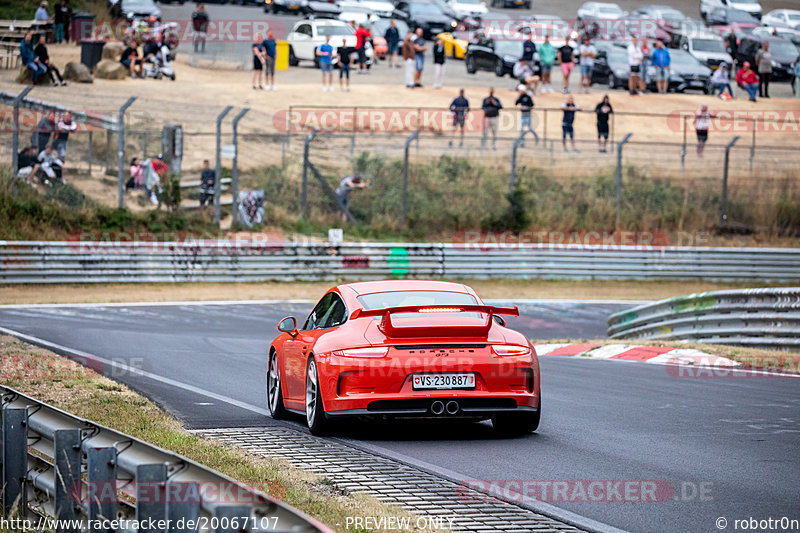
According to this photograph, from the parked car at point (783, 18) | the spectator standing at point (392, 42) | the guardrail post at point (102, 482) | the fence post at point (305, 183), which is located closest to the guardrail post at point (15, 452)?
the guardrail post at point (102, 482)

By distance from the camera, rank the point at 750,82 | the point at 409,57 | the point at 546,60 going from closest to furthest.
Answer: the point at 409,57 → the point at 546,60 → the point at 750,82

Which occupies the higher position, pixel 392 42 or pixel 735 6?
pixel 735 6

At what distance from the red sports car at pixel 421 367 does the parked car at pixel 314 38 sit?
36.1 m

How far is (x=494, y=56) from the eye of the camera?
48125mm

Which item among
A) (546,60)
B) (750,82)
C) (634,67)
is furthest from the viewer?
(750,82)

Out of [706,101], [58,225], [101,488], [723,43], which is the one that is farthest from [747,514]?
[723,43]

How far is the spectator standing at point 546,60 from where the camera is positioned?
44.3m

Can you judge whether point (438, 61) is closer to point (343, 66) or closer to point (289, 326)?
point (343, 66)

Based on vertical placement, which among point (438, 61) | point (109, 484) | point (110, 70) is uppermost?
point (438, 61)

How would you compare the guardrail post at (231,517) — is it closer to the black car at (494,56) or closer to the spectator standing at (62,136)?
the spectator standing at (62,136)

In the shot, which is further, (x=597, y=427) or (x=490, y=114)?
(x=490, y=114)

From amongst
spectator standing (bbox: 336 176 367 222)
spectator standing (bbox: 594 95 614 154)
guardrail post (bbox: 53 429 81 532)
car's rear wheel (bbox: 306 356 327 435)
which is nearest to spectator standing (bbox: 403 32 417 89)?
spectator standing (bbox: 594 95 614 154)

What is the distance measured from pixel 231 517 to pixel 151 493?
0.64m

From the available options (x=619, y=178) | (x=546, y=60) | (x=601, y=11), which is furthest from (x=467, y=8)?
(x=619, y=178)
